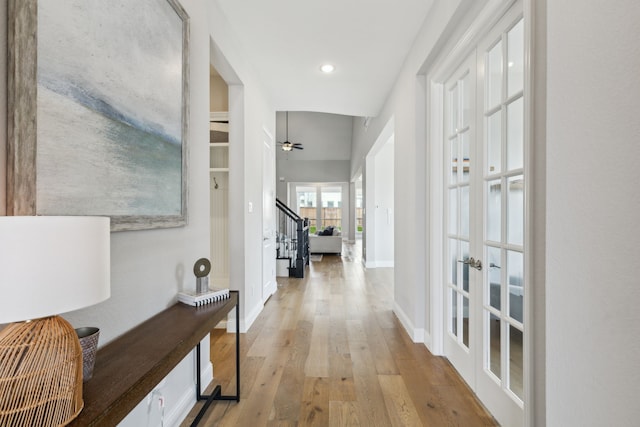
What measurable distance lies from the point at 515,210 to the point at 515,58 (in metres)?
0.77

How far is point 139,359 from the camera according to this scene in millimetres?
1107

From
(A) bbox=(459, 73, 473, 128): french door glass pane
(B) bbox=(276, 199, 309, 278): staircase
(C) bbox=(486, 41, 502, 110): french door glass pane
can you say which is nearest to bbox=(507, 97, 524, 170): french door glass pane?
(C) bbox=(486, 41, 502, 110): french door glass pane

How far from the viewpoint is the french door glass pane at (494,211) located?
1.81 m

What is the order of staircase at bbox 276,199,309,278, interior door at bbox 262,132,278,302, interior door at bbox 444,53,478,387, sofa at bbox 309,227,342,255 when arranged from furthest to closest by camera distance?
sofa at bbox 309,227,342,255 < staircase at bbox 276,199,309,278 < interior door at bbox 262,132,278,302 < interior door at bbox 444,53,478,387

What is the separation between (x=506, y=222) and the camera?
172 cm

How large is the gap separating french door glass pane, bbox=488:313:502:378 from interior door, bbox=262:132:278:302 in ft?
9.01

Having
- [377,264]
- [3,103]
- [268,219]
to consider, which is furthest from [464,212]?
[377,264]

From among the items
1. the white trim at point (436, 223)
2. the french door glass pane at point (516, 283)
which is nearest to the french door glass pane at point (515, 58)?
the french door glass pane at point (516, 283)

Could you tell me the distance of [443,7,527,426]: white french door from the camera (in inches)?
64.3

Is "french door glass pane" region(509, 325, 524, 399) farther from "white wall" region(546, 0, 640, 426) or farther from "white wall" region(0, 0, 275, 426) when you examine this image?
"white wall" region(0, 0, 275, 426)

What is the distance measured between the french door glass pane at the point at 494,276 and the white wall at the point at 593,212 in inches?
26.0

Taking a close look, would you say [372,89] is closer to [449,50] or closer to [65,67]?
[449,50]

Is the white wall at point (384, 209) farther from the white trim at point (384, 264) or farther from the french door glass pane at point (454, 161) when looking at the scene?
the french door glass pane at point (454, 161)

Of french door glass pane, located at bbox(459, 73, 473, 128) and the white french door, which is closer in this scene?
the white french door
